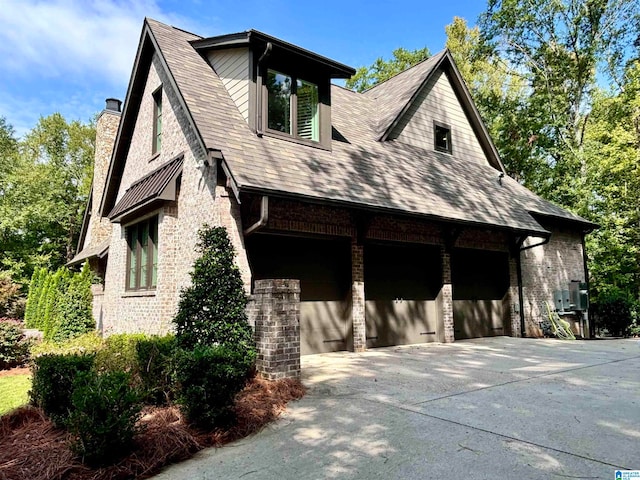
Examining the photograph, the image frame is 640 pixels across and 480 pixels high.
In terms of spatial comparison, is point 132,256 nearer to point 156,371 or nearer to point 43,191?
point 156,371

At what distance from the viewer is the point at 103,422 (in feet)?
12.1

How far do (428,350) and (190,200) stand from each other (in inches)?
236

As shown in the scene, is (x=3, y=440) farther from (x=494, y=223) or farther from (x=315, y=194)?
(x=494, y=223)

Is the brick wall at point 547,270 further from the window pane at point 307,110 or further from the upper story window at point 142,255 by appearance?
the upper story window at point 142,255

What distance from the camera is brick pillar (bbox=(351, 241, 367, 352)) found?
9352mm

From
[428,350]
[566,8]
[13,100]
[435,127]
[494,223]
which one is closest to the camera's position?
[428,350]

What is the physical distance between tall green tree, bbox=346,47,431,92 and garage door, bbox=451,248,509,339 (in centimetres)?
1899

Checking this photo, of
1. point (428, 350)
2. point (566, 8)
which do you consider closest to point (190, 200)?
point (428, 350)

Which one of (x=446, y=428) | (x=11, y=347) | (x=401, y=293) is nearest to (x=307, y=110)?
(x=401, y=293)

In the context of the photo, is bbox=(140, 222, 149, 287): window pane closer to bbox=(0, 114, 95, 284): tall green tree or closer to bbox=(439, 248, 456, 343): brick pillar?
bbox=(439, 248, 456, 343): brick pillar

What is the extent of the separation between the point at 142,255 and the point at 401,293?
6.32 m

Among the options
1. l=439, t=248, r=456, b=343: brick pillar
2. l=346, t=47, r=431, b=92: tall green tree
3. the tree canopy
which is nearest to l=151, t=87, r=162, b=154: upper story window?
l=439, t=248, r=456, b=343: brick pillar

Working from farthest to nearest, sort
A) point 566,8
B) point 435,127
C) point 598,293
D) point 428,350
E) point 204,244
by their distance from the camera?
point 566,8
point 598,293
point 435,127
point 428,350
point 204,244

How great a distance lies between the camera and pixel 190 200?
8.91 meters
